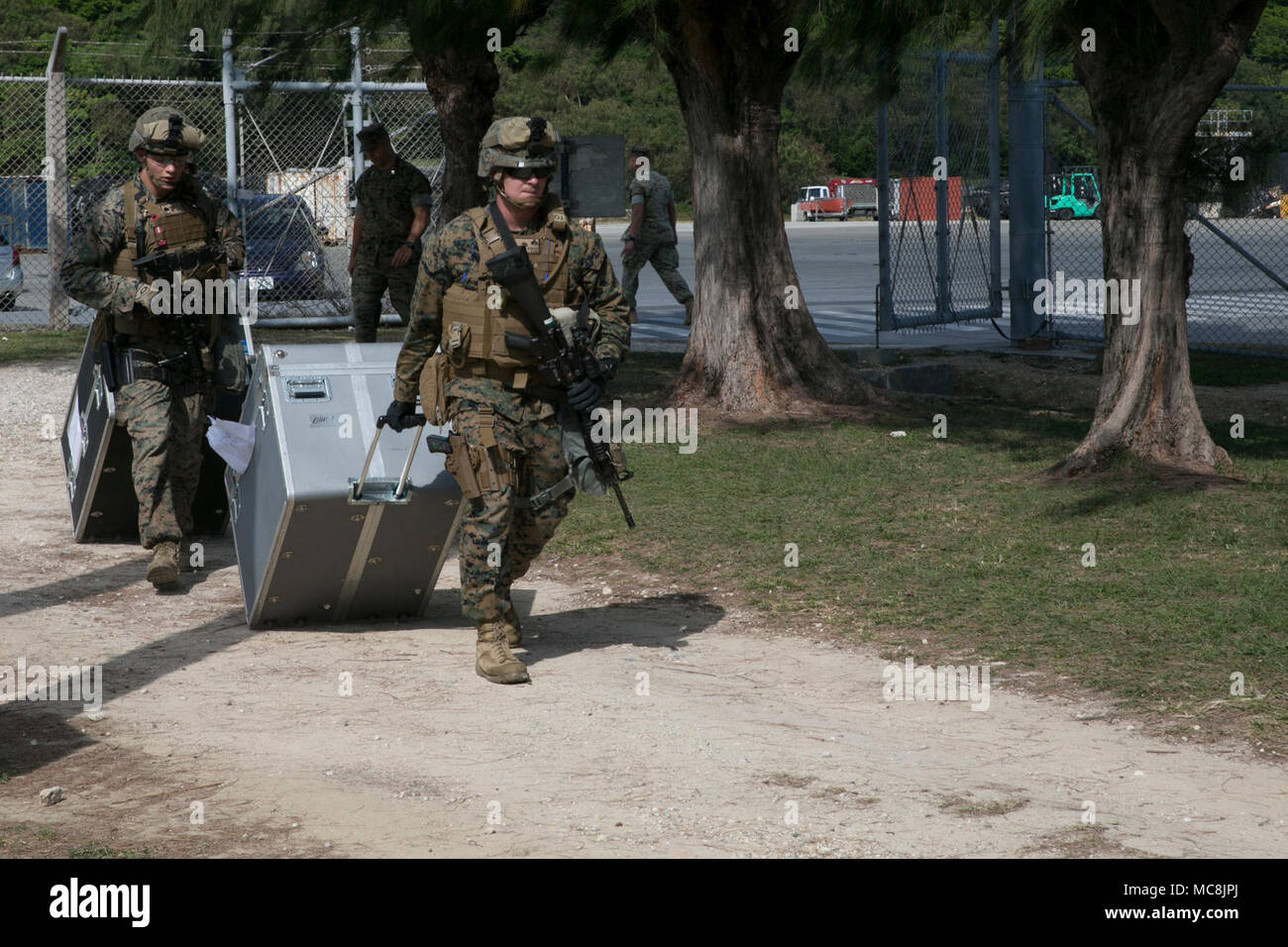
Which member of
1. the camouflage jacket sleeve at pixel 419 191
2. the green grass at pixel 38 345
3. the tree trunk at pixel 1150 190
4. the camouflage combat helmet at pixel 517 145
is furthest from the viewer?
the green grass at pixel 38 345

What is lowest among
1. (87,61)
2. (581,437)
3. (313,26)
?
(581,437)

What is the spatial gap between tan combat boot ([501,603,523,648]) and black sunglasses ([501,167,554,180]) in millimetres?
1453

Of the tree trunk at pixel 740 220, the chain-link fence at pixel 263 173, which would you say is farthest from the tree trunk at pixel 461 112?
the tree trunk at pixel 740 220

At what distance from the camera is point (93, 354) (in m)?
7.14

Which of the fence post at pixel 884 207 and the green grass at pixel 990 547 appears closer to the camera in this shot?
the green grass at pixel 990 547

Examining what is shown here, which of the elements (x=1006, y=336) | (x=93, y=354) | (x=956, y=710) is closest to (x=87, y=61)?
(x=1006, y=336)

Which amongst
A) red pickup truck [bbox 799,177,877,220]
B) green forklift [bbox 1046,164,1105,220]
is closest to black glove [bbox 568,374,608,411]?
green forklift [bbox 1046,164,1105,220]

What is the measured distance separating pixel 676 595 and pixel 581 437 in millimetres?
1515

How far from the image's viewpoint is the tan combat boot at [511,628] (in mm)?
5463

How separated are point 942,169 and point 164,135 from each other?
9.17 metres

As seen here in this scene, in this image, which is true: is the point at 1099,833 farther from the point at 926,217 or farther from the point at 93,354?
the point at 926,217

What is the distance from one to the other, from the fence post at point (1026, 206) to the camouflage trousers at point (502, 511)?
9.45 metres

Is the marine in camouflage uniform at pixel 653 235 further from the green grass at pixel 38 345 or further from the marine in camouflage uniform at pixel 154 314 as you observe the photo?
the marine in camouflage uniform at pixel 154 314
